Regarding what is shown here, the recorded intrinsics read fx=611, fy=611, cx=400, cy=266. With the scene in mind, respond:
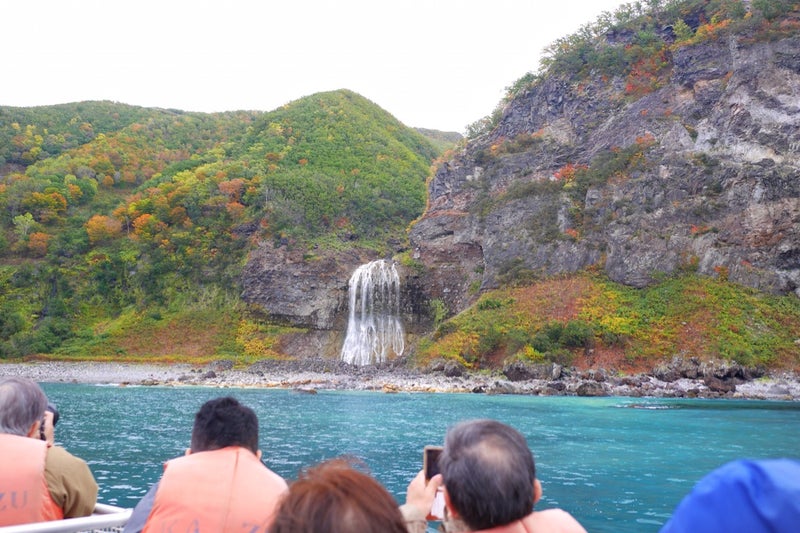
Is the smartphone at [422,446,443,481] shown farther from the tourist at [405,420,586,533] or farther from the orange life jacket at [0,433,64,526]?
the orange life jacket at [0,433,64,526]

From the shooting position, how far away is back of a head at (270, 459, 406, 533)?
152cm

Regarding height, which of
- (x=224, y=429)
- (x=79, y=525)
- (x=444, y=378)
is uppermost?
(x=224, y=429)

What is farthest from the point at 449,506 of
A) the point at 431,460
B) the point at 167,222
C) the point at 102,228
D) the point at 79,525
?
the point at 102,228

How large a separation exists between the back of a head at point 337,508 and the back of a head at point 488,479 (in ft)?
2.51

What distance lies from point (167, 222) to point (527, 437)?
63.5 metres

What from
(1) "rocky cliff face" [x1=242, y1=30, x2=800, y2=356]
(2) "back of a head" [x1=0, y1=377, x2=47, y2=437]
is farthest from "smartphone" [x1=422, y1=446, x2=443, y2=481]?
(1) "rocky cliff face" [x1=242, y1=30, x2=800, y2=356]

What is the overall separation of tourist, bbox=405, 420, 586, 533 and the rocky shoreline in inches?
1285

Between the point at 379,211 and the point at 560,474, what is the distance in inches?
2529

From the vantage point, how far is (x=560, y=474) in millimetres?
12633

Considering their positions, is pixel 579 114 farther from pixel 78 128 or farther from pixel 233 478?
pixel 78 128

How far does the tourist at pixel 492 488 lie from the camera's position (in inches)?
89.3

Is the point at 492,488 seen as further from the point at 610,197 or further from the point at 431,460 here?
the point at 610,197

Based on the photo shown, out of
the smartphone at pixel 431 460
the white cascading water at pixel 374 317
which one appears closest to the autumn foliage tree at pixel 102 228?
the white cascading water at pixel 374 317

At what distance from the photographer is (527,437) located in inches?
693
